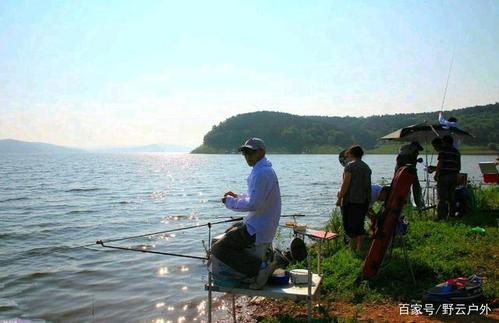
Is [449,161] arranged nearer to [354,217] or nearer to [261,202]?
[354,217]

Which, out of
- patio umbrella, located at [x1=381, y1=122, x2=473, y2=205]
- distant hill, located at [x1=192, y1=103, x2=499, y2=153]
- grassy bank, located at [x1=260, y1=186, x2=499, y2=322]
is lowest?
grassy bank, located at [x1=260, y1=186, x2=499, y2=322]

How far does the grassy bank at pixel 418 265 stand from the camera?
7437 mm

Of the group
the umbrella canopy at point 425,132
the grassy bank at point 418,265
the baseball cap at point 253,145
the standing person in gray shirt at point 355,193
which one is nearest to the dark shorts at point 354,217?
the standing person in gray shirt at point 355,193

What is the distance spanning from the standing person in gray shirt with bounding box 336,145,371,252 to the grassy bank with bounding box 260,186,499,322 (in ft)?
2.26

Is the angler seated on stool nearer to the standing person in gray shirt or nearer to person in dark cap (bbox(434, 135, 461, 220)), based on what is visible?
the standing person in gray shirt

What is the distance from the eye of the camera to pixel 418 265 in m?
8.33

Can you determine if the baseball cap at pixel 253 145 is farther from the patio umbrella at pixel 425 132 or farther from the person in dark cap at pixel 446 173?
the patio umbrella at pixel 425 132

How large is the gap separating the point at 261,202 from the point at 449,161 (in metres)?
8.29

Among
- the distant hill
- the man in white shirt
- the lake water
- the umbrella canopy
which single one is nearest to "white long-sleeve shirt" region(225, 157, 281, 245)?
the man in white shirt

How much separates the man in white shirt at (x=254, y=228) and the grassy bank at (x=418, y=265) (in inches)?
57.4

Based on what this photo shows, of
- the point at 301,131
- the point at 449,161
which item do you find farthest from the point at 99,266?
the point at 301,131

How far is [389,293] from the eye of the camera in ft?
24.5

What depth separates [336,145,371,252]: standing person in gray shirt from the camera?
8.97 m

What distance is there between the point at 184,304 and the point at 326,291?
3.18m
